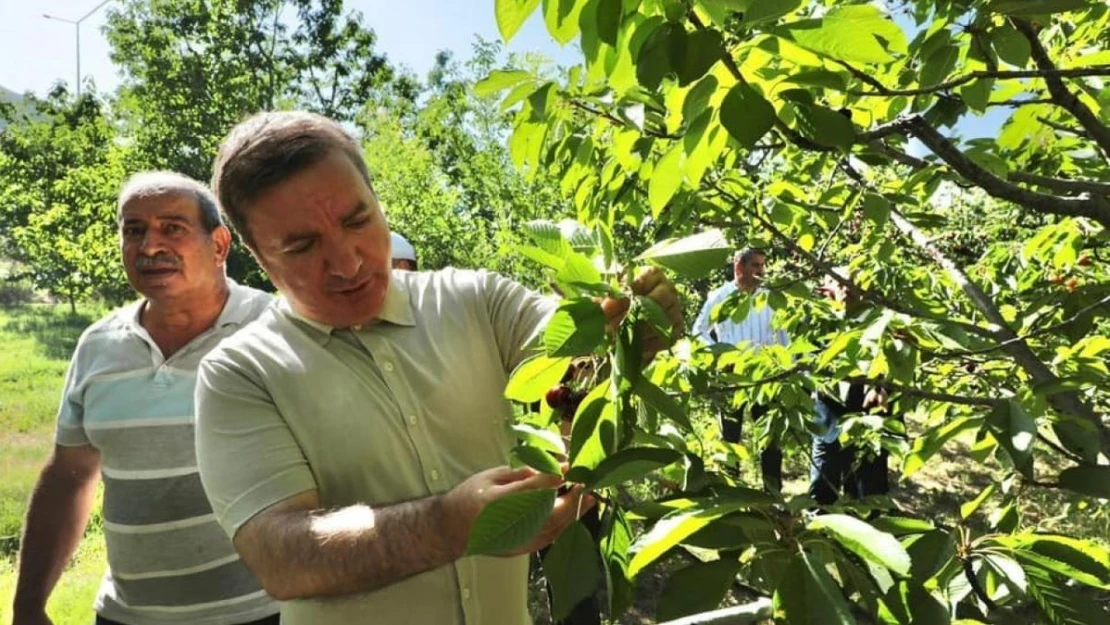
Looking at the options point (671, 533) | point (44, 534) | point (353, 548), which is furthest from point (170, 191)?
point (671, 533)

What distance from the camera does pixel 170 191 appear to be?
87.9 inches

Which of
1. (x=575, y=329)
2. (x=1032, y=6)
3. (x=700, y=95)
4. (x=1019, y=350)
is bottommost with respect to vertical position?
(x=1019, y=350)

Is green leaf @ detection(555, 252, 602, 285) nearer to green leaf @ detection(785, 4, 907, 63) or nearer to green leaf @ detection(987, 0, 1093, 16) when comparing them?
green leaf @ detection(785, 4, 907, 63)

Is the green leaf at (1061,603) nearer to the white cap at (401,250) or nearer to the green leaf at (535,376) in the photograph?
the green leaf at (535,376)

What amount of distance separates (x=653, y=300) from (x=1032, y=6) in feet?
1.86

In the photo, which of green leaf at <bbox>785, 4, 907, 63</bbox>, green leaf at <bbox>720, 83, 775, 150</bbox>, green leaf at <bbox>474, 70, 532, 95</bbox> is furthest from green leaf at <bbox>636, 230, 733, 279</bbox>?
green leaf at <bbox>474, 70, 532, 95</bbox>

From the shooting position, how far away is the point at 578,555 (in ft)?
2.54

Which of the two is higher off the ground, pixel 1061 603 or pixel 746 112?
pixel 746 112

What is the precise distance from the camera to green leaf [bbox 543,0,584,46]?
755 mm

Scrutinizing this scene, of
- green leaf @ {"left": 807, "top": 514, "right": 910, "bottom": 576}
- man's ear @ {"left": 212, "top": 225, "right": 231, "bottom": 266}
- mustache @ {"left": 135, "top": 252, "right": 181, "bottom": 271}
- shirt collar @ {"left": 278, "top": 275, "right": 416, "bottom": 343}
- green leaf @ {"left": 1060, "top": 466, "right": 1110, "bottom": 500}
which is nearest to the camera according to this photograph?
green leaf @ {"left": 807, "top": 514, "right": 910, "bottom": 576}

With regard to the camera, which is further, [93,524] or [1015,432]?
[93,524]

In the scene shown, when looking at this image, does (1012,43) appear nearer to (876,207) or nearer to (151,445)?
(876,207)

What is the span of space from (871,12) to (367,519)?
93 centimetres

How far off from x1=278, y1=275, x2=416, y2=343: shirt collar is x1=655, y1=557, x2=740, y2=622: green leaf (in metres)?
0.90
